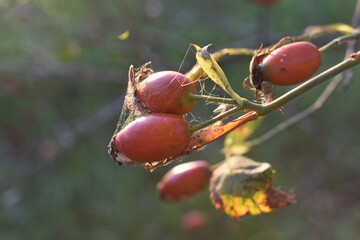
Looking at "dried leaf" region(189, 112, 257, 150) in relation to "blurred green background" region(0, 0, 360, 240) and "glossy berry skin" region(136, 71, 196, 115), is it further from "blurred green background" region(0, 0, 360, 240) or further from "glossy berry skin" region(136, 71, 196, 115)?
"blurred green background" region(0, 0, 360, 240)

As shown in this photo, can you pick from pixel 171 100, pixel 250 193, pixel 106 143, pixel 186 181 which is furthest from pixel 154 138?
pixel 106 143

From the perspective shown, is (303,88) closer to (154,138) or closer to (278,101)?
(278,101)

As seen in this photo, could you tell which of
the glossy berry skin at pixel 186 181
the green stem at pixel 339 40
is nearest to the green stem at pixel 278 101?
the green stem at pixel 339 40

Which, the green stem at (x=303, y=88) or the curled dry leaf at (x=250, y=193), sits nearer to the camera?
the green stem at (x=303, y=88)

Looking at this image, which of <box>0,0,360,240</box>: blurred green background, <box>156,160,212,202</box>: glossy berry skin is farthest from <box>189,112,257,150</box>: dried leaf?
<box>0,0,360,240</box>: blurred green background

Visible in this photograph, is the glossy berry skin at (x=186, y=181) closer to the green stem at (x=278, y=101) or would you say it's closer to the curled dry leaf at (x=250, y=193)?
the curled dry leaf at (x=250, y=193)
